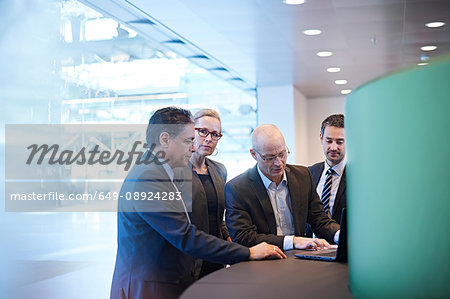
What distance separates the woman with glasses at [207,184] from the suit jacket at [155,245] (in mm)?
453

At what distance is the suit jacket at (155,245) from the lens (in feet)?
8.55

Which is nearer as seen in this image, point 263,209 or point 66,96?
point 263,209

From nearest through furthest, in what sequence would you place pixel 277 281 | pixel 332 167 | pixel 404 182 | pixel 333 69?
1. pixel 404 182
2. pixel 277 281
3. pixel 332 167
4. pixel 333 69

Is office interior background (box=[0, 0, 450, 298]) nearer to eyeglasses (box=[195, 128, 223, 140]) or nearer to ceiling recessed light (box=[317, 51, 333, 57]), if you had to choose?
ceiling recessed light (box=[317, 51, 333, 57])

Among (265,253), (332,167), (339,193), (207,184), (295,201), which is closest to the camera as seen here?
(265,253)

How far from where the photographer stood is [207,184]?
3.85 metres

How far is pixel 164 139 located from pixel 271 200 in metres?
0.79

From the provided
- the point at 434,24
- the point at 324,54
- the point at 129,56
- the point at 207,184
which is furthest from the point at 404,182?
the point at 324,54

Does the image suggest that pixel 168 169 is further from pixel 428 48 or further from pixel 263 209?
pixel 428 48

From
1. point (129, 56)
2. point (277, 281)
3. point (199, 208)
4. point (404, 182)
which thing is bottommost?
point (277, 281)

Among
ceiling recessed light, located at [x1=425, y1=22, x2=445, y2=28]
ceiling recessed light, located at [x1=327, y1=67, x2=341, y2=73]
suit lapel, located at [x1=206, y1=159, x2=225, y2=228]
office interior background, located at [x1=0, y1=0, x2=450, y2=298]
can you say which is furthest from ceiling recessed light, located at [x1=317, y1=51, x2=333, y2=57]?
suit lapel, located at [x1=206, y1=159, x2=225, y2=228]

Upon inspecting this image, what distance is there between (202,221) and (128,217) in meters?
0.72

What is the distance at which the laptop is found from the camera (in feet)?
7.85

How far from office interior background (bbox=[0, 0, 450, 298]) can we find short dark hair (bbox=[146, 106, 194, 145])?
145 centimetres
